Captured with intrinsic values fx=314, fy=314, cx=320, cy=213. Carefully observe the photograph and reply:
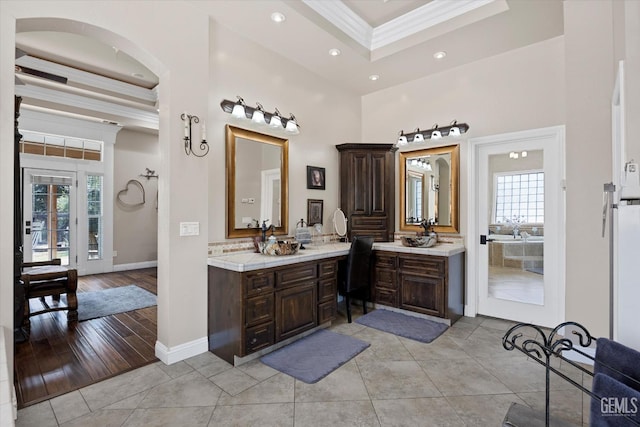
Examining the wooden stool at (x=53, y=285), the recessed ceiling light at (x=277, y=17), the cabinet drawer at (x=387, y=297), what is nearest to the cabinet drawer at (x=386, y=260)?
the cabinet drawer at (x=387, y=297)

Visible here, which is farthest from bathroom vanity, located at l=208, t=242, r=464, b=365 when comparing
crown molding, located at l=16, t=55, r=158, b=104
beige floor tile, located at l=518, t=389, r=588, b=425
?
crown molding, located at l=16, t=55, r=158, b=104

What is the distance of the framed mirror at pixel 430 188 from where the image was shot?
13.2 ft

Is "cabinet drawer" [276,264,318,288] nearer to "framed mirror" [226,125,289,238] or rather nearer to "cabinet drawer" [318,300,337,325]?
"cabinet drawer" [318,300,337,325]

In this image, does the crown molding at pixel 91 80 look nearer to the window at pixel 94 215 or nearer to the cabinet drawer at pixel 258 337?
the window at pixel 94 215

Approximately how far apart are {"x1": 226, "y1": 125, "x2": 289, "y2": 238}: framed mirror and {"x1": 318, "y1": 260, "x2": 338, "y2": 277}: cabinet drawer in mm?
689

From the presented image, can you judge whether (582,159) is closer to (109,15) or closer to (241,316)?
(241,316)

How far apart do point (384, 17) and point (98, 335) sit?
4.54 m

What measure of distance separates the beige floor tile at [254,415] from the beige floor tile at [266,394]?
0.05 m

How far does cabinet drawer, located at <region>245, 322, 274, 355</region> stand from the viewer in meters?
2.63

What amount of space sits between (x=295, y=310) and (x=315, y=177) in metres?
1.82

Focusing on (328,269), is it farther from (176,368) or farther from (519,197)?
(519,197)

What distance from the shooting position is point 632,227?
1295 millimetres

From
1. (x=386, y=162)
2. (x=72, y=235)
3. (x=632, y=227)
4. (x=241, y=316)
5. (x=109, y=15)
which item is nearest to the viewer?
(x=632, y=227)

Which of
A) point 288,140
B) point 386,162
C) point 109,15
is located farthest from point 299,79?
point 109,15
